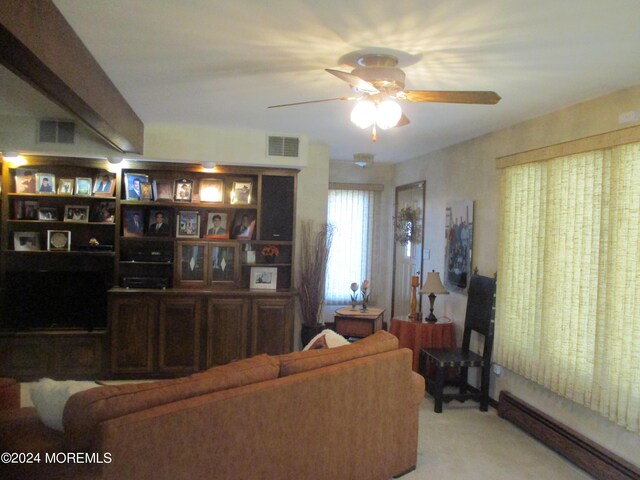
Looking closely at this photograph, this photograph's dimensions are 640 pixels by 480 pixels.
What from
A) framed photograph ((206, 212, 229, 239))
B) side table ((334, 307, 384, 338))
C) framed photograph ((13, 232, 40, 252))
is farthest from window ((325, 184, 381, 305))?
framed photograph ((13, 232, 40, 252))

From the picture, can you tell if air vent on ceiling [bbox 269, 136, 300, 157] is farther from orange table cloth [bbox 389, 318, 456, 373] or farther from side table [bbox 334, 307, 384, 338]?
orange table cloth [bbox 389, 318, 456, 373]

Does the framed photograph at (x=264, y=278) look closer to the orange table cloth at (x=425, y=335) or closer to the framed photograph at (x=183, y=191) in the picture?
the framed photograph at (x=183, y=191)

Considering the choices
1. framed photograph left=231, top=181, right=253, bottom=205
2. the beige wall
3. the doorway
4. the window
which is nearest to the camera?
the beige wall

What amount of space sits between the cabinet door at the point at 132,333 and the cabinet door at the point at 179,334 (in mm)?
87

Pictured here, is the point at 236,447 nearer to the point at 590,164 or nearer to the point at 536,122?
the point at 590,164

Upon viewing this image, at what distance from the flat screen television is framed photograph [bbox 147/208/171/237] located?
25.8 inches

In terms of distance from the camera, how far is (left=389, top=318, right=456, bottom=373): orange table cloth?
15.2 ft

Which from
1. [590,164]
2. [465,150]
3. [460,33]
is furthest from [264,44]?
[465,150]

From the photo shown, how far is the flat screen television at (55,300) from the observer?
176 inches

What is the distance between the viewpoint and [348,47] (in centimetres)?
242

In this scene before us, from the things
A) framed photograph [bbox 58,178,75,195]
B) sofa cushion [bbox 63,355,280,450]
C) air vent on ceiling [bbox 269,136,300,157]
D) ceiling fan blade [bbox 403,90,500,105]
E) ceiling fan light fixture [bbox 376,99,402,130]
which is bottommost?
sofa cushion [bbox 63,355,280,450]

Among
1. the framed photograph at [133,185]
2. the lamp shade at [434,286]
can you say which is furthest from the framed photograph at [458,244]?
the framed photograph at [133,185]

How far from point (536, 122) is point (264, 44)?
239 cm

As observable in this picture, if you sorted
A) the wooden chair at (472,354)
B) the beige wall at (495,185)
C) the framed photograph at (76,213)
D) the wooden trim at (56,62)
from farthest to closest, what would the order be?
the framed photograph at (76,213), the wooden chair at (472,354), the beige wall at (495,185), the wooden trim at (56,62)
